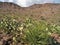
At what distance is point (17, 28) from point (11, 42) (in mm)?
1073

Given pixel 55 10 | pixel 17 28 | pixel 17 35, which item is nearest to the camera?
pixel 17 35

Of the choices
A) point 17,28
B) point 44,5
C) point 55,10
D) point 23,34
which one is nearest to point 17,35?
point 23,34

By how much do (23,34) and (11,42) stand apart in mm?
402

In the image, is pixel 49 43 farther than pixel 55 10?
No

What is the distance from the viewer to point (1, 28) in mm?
9398

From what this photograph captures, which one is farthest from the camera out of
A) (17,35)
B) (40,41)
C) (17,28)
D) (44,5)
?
(44,5)

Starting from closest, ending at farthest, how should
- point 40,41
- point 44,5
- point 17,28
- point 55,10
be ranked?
point 40,41 < point 17,28 < point 55,10 < point 44,5

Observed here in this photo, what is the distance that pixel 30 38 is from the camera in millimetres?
7941

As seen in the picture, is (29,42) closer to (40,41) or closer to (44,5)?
(40,41)

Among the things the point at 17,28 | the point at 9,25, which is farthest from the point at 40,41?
the point at 9,25

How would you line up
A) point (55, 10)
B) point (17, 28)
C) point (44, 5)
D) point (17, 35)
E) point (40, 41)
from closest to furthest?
1. point (40, 41)
2. point (17, 35)
3. point (17, 28)
4. point (55, 10)
5. point (44, 5)

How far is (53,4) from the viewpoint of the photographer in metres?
21.0

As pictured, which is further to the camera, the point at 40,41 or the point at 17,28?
the point at 17,28

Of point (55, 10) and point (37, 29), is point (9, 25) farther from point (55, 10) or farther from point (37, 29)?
point (55, 10)
